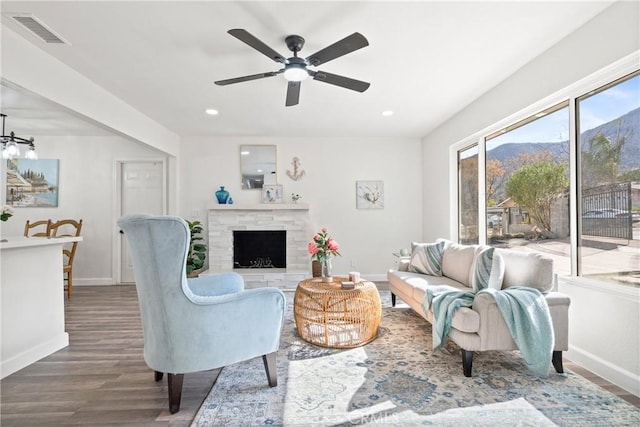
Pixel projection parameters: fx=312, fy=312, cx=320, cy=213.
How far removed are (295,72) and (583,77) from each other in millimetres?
2153

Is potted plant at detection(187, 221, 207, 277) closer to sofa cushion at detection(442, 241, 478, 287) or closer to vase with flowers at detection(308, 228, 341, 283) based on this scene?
vase with flowers at detection(308, 228, 341, 283)

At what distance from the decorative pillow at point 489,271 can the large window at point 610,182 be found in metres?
0.62

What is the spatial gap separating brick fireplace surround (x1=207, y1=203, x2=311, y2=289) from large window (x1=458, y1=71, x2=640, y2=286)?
2.70 metres

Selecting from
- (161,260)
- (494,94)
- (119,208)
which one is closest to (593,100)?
(494,94)

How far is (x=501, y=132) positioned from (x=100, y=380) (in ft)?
14.5

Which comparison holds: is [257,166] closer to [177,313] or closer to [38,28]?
[38,28]

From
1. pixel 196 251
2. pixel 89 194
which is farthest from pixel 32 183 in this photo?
pixel 196 251

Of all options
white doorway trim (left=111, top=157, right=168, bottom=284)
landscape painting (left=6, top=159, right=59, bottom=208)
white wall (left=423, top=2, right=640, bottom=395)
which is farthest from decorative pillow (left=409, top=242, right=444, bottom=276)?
landscape painting (left=6, top=159, right=59, bottom=208)

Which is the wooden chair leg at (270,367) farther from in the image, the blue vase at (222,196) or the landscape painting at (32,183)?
the landscape painting at (32,183)

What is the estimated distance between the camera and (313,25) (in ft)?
7.29

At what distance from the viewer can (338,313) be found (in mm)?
2631

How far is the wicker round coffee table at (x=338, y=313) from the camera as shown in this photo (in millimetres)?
2625

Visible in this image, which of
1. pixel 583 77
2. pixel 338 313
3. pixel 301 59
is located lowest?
pixel 338 313

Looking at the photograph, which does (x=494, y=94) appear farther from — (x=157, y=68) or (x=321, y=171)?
(x=157, y=68)
